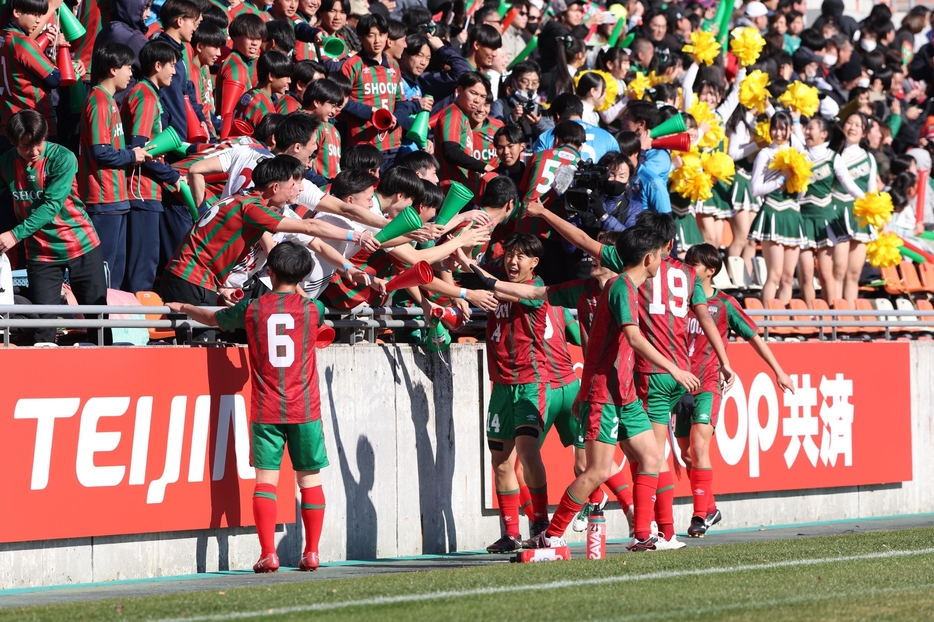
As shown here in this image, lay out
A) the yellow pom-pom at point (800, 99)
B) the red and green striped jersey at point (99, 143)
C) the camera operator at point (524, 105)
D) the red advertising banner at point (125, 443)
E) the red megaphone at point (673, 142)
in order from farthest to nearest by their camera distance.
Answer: the yellow pom-pom at point (800, 99), the camera operator at point (524, 105), the red megaphone at point (673, 142), the red and green striped jersey at point (99, 143), the red advertising banner at point (125, 443)

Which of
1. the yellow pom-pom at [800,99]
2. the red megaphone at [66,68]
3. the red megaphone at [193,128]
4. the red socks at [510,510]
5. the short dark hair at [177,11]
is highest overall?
the yellow pom-pom at [800,99]

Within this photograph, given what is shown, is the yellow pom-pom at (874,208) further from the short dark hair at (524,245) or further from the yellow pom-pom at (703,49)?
the short dark hair at (524,245)

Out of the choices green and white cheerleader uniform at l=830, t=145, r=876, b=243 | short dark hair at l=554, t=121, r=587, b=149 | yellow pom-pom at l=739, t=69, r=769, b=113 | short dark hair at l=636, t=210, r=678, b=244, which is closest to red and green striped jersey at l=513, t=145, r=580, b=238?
short dark hair at l=554, t=121, r=587, b=149

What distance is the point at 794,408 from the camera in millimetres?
12328

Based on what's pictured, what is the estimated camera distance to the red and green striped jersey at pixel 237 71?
1162 centimetres

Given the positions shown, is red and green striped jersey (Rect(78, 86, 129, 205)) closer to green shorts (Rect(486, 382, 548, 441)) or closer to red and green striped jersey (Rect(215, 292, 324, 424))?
red and green striped jersey (Rect(215, 292, 324, 424))

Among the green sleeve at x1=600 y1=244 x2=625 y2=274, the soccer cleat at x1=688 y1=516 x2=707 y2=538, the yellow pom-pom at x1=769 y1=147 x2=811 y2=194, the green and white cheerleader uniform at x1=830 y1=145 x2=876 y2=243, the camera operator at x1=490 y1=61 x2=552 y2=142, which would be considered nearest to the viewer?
the green sleeve at x1=600 y1=244 x2=625 y2=274

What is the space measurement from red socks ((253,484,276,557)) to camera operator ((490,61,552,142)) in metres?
5.53

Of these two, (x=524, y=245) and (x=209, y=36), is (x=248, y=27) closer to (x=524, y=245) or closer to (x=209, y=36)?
(x=209, y=36)

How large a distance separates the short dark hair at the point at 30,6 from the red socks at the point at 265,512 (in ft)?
13.6

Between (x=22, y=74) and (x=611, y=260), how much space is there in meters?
4.55

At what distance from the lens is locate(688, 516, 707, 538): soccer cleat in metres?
10.5

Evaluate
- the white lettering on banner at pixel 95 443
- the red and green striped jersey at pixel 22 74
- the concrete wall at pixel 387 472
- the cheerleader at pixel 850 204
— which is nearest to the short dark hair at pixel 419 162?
the concrete wall at pixel 387 472

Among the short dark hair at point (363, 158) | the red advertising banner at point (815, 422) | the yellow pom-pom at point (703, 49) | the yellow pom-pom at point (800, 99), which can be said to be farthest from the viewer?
the yellow pom-pom at point (703, 49)
